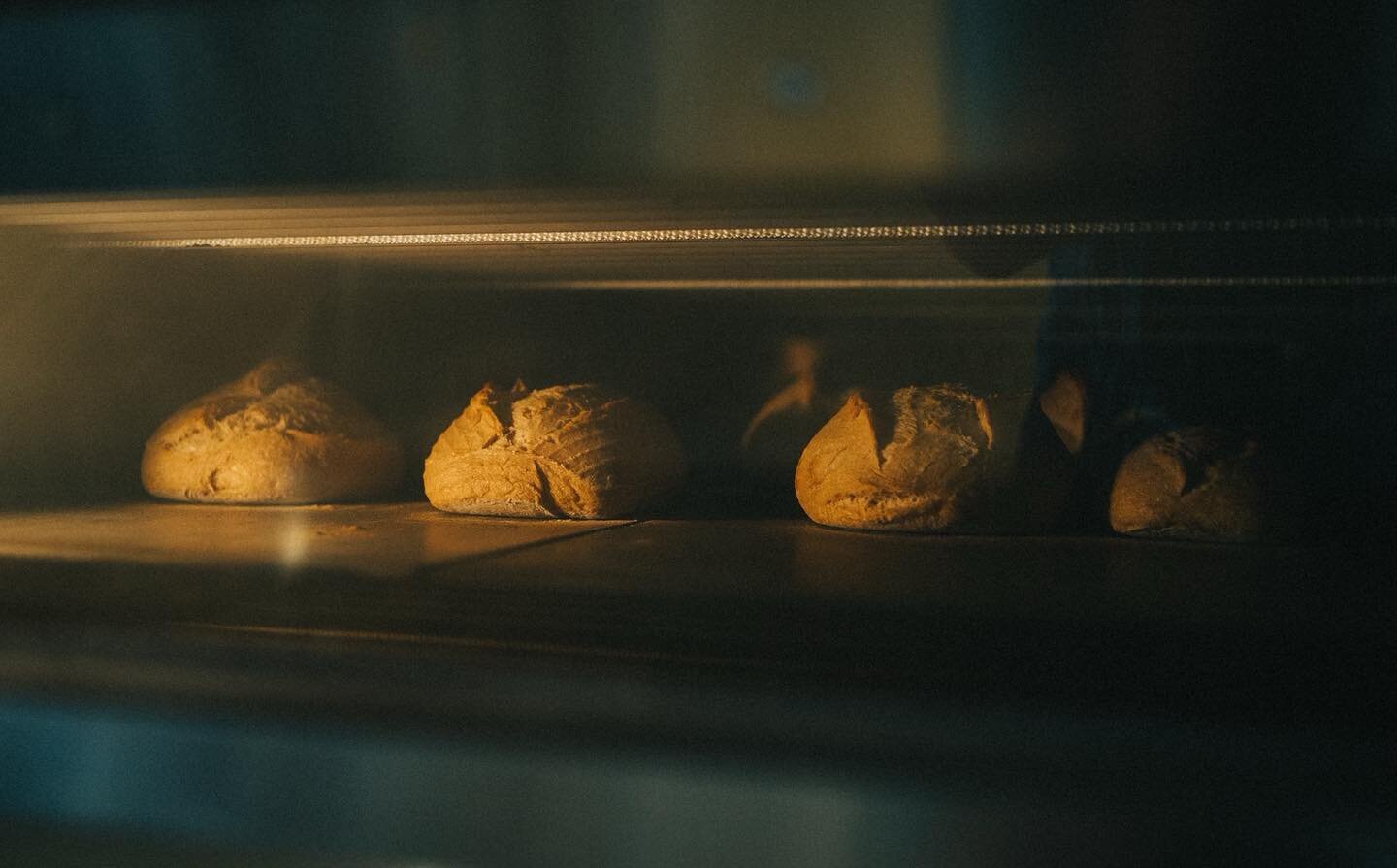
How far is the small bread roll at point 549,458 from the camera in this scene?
1358 millimetres

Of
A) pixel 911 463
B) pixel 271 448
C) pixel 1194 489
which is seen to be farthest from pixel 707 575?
pixel 271 448

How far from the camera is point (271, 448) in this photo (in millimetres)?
1462

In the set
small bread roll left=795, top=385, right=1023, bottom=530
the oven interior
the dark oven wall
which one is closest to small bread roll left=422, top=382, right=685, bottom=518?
the oven interior

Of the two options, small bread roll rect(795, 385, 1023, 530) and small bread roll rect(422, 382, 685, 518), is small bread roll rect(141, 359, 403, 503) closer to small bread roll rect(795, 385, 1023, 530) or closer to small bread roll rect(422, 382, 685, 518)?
small bread roll rect(422, 382, 685, 518)

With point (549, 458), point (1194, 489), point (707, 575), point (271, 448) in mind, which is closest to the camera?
point (707, 575)

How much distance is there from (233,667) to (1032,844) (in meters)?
0.64

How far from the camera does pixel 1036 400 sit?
127cm

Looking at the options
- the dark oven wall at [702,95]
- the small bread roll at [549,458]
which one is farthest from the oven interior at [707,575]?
the small bread roll at [549,458]

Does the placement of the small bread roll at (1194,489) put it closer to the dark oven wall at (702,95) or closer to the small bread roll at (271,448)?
the dark oven wall at (702,95)

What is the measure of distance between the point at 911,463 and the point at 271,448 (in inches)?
34.2

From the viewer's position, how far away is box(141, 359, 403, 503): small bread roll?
1.47 metres

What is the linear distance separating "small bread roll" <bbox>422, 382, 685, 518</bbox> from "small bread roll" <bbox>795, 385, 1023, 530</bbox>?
0.24 metres

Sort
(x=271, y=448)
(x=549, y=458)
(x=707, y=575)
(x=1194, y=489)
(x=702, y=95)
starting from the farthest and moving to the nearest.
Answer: (x=271, y=448)
(x=549, y=458)
(x=1194, y=489)
(x=707, y=575)
(x=702, y=95)

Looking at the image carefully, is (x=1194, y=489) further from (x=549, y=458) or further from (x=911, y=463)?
(x=549, y=458)
